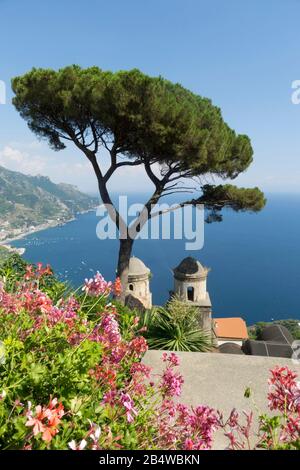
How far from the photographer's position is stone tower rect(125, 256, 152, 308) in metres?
13.8

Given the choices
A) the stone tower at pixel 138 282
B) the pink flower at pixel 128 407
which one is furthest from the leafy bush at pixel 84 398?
the stone tower at pixel 138 282

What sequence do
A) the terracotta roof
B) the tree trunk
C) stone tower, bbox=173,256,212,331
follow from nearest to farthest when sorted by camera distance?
the tree trunk
stone tower, bbox=173,256,212,331
the terracotta roof

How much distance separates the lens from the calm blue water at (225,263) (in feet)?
256

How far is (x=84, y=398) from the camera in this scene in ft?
6.91

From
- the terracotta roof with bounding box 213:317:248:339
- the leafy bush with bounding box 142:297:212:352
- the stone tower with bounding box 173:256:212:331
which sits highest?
the terracotta roof with bounding box 213:317:248:339

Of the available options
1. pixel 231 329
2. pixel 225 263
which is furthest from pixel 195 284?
pixel 225 263

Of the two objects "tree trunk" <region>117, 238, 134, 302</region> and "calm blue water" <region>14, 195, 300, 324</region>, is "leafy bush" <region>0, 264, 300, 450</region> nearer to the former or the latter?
"tree trunk" <region>117, 238, 134, 302</region>

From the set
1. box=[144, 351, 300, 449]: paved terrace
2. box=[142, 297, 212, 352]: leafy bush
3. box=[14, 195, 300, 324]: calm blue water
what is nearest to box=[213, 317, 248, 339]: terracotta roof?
box=[142, 297, 212, 352]: leafy bush

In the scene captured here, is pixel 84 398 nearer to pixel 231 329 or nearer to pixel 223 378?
pixel 223 378

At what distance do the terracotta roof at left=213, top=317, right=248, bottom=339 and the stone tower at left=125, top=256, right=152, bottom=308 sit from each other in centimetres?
1500

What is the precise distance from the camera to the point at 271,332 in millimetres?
16281

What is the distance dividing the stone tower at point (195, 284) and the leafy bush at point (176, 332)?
4.29 m

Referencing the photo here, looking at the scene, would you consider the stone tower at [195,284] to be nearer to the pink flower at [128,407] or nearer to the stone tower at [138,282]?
the stone tower at [138,282]
